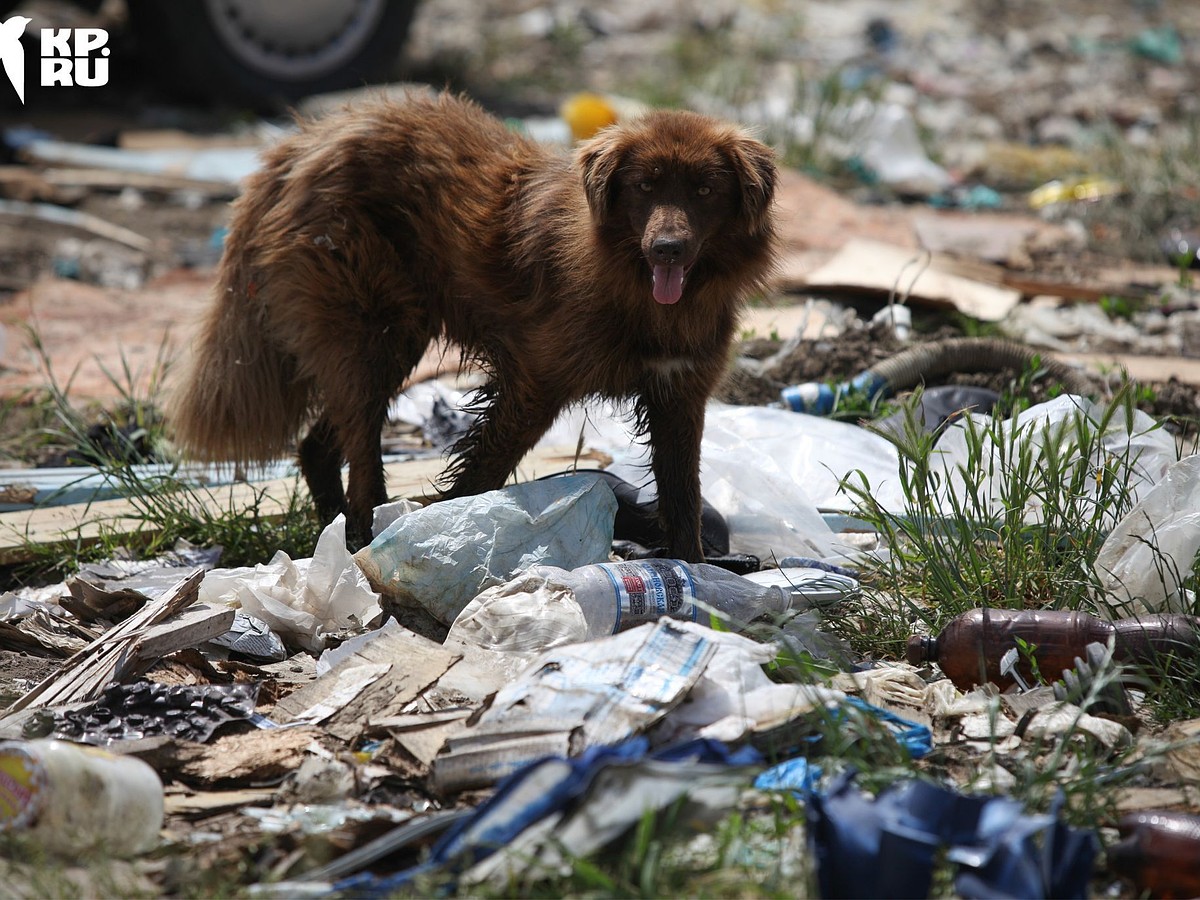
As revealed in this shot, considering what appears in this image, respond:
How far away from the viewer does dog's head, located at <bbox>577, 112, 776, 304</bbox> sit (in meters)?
3.82

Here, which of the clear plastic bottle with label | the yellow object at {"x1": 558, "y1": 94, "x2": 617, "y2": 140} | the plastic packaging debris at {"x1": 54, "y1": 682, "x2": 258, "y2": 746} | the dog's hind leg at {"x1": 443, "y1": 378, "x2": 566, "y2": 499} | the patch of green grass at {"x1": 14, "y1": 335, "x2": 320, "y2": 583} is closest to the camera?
the plastic packaging debris at {"x1": 54, "y1": 682, "x2": 258, "y2": 746}

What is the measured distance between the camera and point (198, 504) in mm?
4617

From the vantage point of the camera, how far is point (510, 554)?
12.7ft

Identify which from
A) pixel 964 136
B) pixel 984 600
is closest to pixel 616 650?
pixel 984 600

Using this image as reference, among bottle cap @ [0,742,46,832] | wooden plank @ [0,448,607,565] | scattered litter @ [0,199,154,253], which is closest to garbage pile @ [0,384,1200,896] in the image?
bottle cap @ [0,742,46,832]

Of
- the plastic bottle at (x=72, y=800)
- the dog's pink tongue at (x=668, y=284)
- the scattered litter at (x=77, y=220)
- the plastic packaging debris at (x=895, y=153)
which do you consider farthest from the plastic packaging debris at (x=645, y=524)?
the plastic packaging debris at (x=895, y=153)

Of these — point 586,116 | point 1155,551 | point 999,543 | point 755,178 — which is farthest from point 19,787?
point 586,116

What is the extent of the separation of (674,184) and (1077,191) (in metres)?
6.53

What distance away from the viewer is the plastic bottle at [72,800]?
8.19 feet

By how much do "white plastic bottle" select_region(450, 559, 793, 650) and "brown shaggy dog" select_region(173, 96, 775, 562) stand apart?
1.45ft

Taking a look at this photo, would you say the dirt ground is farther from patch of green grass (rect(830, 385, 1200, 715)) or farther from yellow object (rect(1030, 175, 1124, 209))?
patch of green grass (rect(830, 385, 1200, 715))

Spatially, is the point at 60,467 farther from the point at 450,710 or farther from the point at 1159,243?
the point at 1159,243

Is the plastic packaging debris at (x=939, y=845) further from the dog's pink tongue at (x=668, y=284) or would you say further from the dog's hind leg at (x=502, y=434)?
the dog's hind leg at (x=502, y=434)

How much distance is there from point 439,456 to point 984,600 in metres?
2.53
